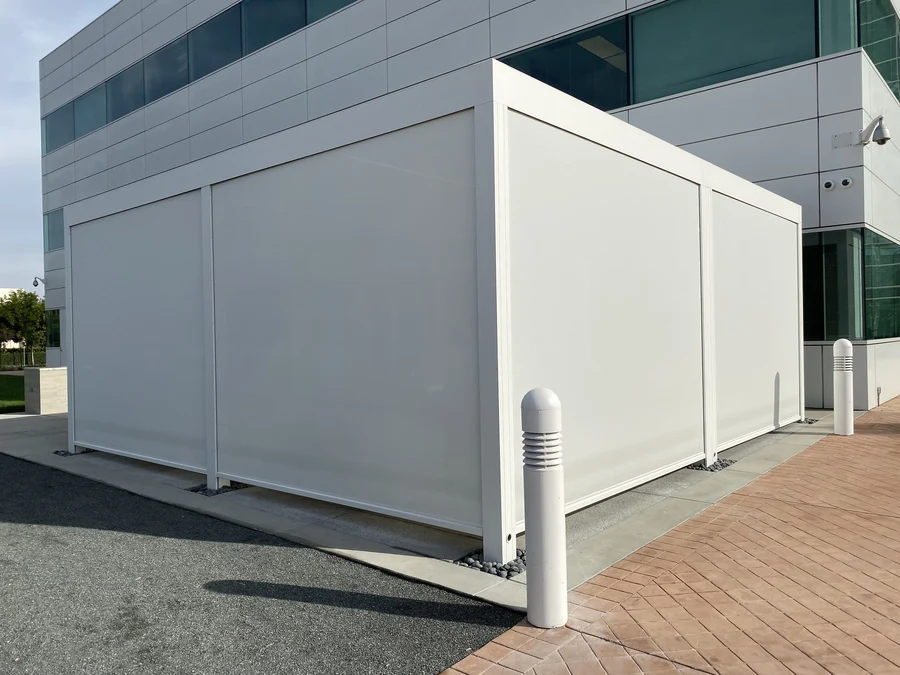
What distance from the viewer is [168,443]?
7.91 metres

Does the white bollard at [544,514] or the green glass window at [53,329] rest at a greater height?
Result: the green glass window at [53,329]

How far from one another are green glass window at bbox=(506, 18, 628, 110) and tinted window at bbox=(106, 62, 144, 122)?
18.1 m

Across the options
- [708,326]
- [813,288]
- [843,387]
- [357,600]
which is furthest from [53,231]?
[357,600]

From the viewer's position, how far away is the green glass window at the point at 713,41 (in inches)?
482

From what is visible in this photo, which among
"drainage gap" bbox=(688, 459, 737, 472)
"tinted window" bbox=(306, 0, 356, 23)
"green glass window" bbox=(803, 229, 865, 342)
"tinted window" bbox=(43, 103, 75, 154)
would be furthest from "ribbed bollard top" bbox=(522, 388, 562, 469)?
"tinted window" bbox=(43, 103, 75, 154)

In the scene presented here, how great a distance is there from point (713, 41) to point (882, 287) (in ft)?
19.3

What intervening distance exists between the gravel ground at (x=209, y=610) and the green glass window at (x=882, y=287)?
38.1ft

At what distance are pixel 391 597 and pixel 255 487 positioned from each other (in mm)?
3617

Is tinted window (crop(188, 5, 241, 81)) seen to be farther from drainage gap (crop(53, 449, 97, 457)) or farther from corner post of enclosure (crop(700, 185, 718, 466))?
corner post of enclosure (crop(700, 185, 718, 466))

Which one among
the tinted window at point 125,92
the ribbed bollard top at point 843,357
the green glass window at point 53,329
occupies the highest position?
the tinted window at point 125,92

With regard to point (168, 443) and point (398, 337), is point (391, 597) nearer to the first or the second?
point (398, 337)

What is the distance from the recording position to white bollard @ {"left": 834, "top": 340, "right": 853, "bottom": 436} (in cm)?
946

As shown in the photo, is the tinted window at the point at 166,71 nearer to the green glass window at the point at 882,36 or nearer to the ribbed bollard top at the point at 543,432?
the green glass window at the point at 882,36

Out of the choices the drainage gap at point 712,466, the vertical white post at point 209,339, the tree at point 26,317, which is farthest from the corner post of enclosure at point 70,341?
the tree at point 26,317
